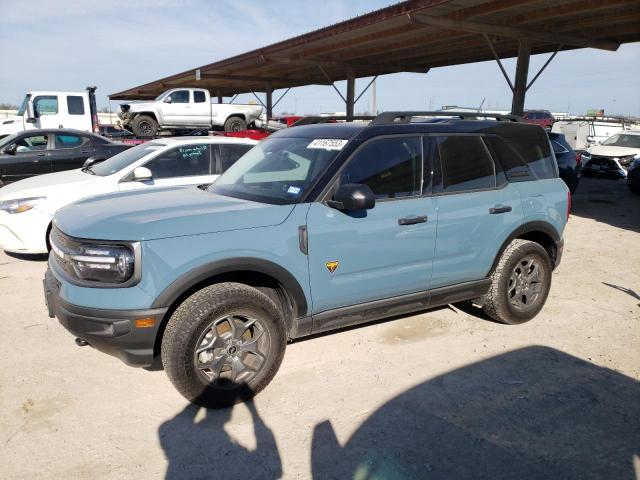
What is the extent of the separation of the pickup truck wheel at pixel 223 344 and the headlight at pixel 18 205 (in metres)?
3.81

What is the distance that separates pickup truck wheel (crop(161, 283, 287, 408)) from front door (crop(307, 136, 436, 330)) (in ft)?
1.33

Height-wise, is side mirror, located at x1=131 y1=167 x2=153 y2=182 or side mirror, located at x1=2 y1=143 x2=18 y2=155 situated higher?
side mirror, located at x1=2 y1=143 x2=18 y2=155

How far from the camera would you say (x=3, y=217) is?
18.6 feet

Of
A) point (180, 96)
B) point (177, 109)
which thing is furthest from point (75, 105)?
point (180, 96)

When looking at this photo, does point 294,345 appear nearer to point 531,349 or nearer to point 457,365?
point 457,365

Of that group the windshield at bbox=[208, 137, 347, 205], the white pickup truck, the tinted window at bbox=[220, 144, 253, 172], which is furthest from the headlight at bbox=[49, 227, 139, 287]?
the white pickup truck

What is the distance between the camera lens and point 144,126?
1677 cm

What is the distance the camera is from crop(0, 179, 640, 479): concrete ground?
104 inches

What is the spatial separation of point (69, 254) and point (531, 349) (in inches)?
136

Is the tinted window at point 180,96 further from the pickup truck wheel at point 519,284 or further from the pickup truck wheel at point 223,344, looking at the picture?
the pickup truck wheel at point 223,344

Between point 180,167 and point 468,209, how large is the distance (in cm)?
404

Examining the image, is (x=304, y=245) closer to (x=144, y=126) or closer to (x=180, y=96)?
(x=144, y=126)

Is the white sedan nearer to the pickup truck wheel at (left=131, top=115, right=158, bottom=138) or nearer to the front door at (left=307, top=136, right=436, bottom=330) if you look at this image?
the front door at (left=307, top=136, right=436, bottom=330)

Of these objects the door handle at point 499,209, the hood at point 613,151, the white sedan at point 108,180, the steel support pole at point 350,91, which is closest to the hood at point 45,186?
the white sedan at point 108,180
